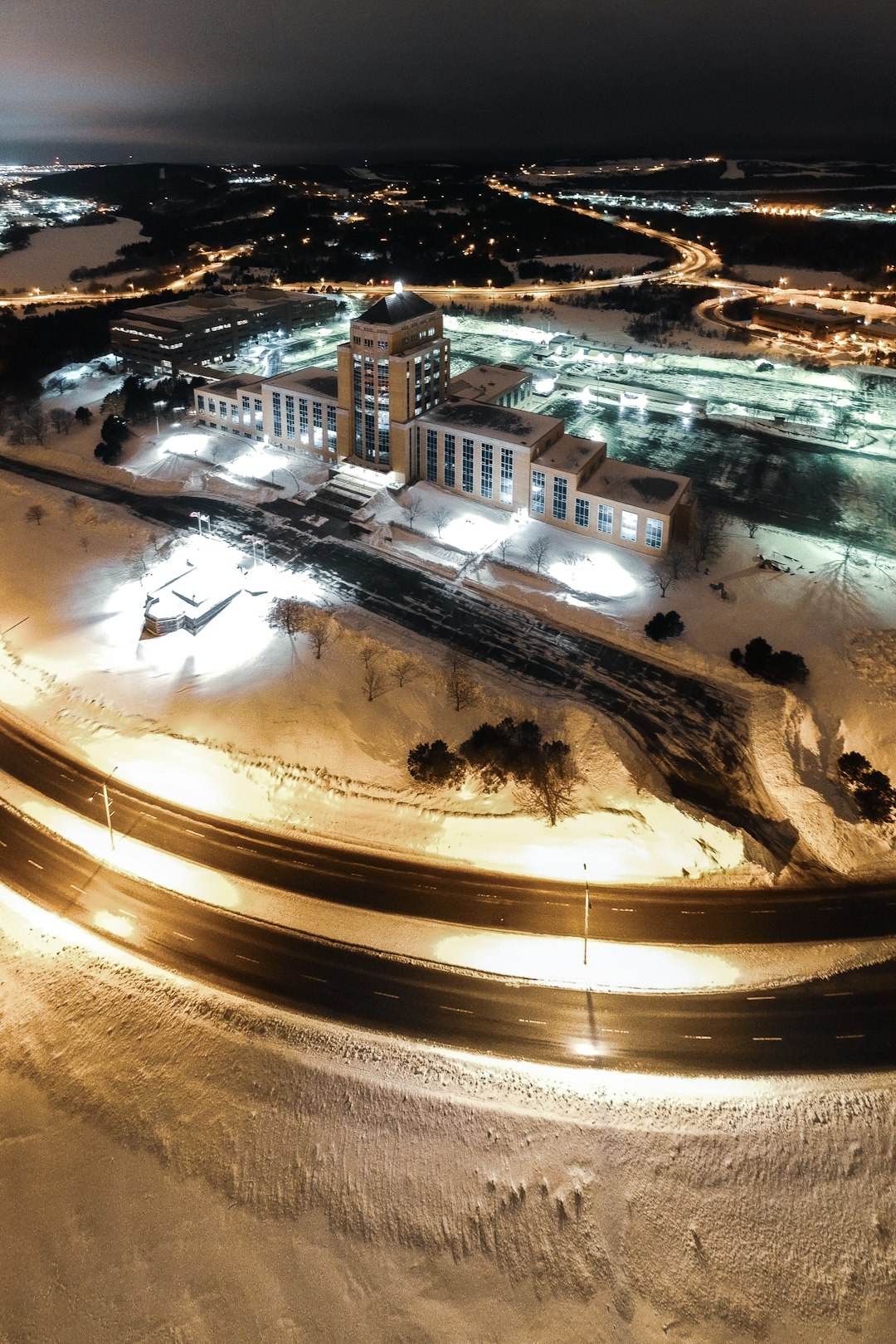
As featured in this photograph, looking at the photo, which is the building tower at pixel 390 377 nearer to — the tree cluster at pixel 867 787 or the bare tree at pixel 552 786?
the bare tree at pixel 552 786

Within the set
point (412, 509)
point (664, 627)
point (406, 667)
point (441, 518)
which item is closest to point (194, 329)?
point (412, 509)

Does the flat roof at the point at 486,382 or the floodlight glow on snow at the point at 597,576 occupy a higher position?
the flat roof at the point at 486,382

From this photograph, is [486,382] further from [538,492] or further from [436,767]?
[436,767]

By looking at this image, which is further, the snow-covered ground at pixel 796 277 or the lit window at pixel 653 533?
the snow-covered ground at pixel 796 277

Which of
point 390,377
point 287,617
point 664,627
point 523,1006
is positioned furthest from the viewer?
point 390,377

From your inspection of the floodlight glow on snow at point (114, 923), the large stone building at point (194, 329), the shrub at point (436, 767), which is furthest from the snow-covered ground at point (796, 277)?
the floodlight glow on snow at point (114, 923)

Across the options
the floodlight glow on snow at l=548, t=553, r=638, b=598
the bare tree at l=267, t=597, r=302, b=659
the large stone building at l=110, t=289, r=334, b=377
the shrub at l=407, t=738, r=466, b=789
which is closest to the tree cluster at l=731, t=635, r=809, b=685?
the floodlight glow on snow at l=548, t=553, r=638, b=598

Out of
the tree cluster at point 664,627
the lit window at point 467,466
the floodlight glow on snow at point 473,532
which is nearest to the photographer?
the tree cluster at point 664,627
